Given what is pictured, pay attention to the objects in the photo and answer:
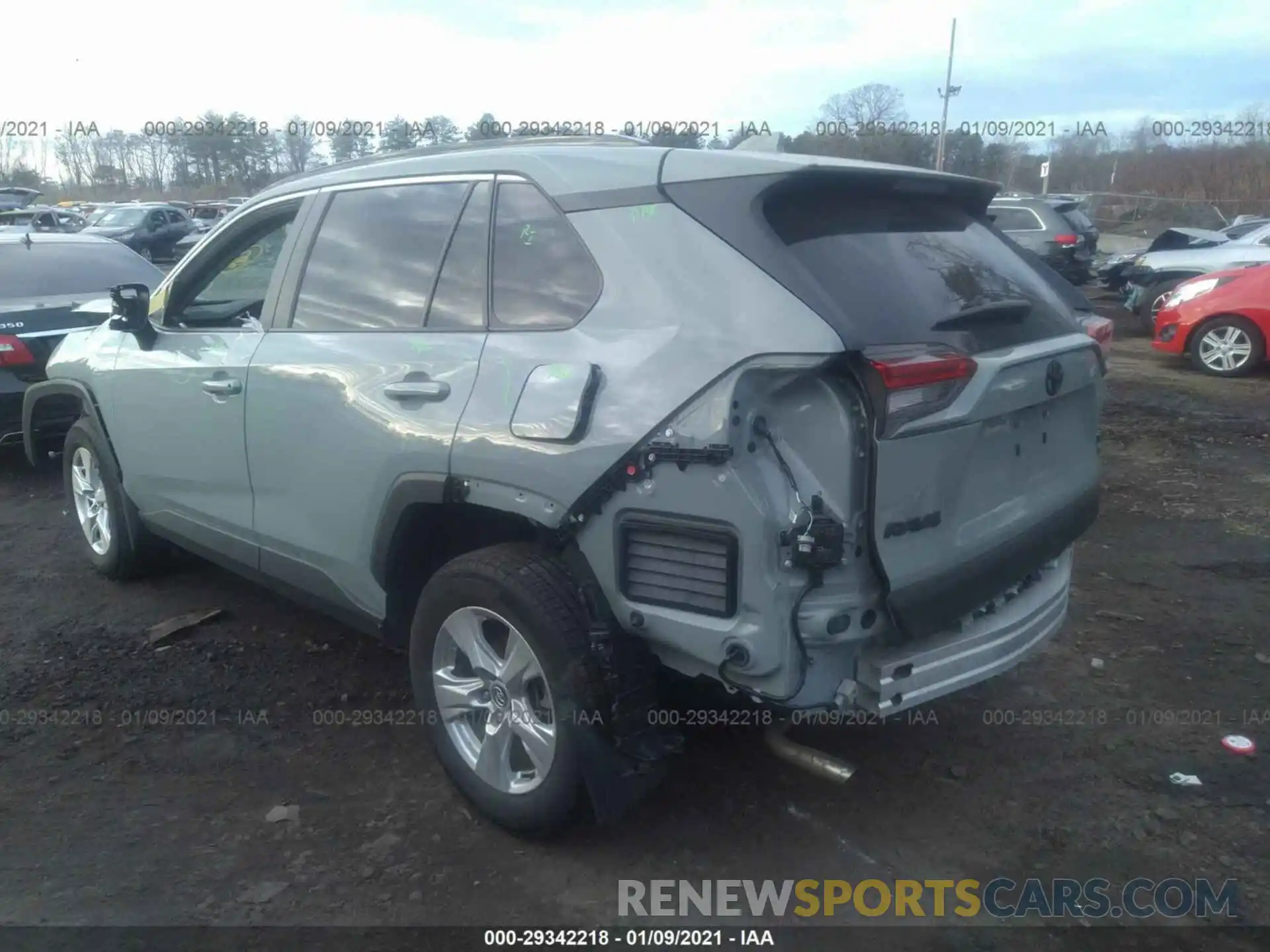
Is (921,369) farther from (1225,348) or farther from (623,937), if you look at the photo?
(1225,348)

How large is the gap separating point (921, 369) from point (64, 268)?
727 cm

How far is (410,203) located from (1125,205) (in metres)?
31.8

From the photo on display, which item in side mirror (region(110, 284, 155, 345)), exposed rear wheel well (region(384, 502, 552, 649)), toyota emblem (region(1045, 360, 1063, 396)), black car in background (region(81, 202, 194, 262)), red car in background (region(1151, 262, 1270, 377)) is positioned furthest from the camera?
black car in background (region(81, 202, 194, 262))

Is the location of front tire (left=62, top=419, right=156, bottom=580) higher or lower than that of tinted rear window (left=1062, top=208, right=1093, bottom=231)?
lower

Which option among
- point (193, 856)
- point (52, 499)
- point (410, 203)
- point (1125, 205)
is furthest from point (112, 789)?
point (1125, 205)

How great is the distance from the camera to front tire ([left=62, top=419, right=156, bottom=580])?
5.11 m

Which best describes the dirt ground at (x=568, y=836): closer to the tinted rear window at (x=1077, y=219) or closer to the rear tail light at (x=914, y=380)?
the rear tail light at (x=914, y=380)

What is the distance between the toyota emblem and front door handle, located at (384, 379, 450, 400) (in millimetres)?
1776

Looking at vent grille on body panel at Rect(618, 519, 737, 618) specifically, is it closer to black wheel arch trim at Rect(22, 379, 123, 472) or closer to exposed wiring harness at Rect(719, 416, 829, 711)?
exposed wiring harness at Rect(719, 416, 829, 711)

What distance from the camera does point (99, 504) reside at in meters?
5.44

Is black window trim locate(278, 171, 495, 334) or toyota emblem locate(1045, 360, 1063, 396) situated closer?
toyota emblem locate(1045, 360, 1063, 396)

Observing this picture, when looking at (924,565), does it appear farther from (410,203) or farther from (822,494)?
(410,203)

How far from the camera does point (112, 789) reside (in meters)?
3.52

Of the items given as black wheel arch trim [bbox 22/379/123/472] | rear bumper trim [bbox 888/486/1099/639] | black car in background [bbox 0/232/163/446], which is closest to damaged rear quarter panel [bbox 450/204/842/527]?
rear bumper trim [bbox 888/486/1099/639]
